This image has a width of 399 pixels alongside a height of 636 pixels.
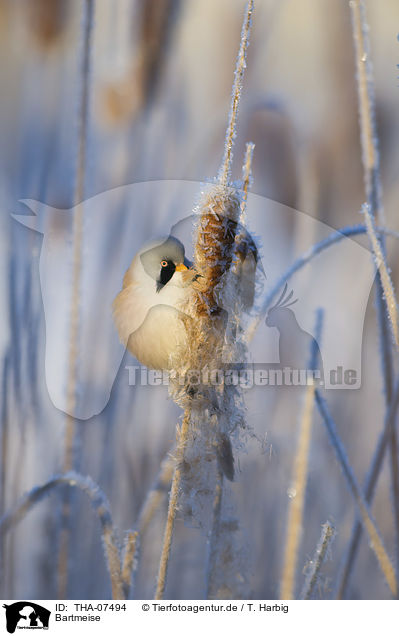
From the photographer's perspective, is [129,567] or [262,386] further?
[262,386]

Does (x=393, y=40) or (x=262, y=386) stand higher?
(x=393, y=40)

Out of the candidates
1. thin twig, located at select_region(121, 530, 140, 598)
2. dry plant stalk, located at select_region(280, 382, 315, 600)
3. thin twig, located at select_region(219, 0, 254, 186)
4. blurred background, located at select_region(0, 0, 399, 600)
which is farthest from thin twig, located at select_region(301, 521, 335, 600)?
thin twig, located at select_region(219, 0, 254, 186)

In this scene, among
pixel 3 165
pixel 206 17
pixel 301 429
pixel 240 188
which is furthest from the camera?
pixel 206 17

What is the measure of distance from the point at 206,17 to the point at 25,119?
2.05ft

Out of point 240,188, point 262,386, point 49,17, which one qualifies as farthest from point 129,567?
point 49,17

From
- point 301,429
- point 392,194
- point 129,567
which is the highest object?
point 392,194

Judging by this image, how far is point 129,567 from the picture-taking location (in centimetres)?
94

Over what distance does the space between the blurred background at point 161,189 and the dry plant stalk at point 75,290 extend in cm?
4

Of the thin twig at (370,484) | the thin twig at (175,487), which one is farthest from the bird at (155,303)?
the thin twig at (370,484)

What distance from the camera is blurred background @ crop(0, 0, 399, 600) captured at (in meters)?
1.23

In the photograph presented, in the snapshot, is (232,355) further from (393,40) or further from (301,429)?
(393,40)

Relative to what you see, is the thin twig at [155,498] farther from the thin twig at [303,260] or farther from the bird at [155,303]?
the thin twig at [303,260]
